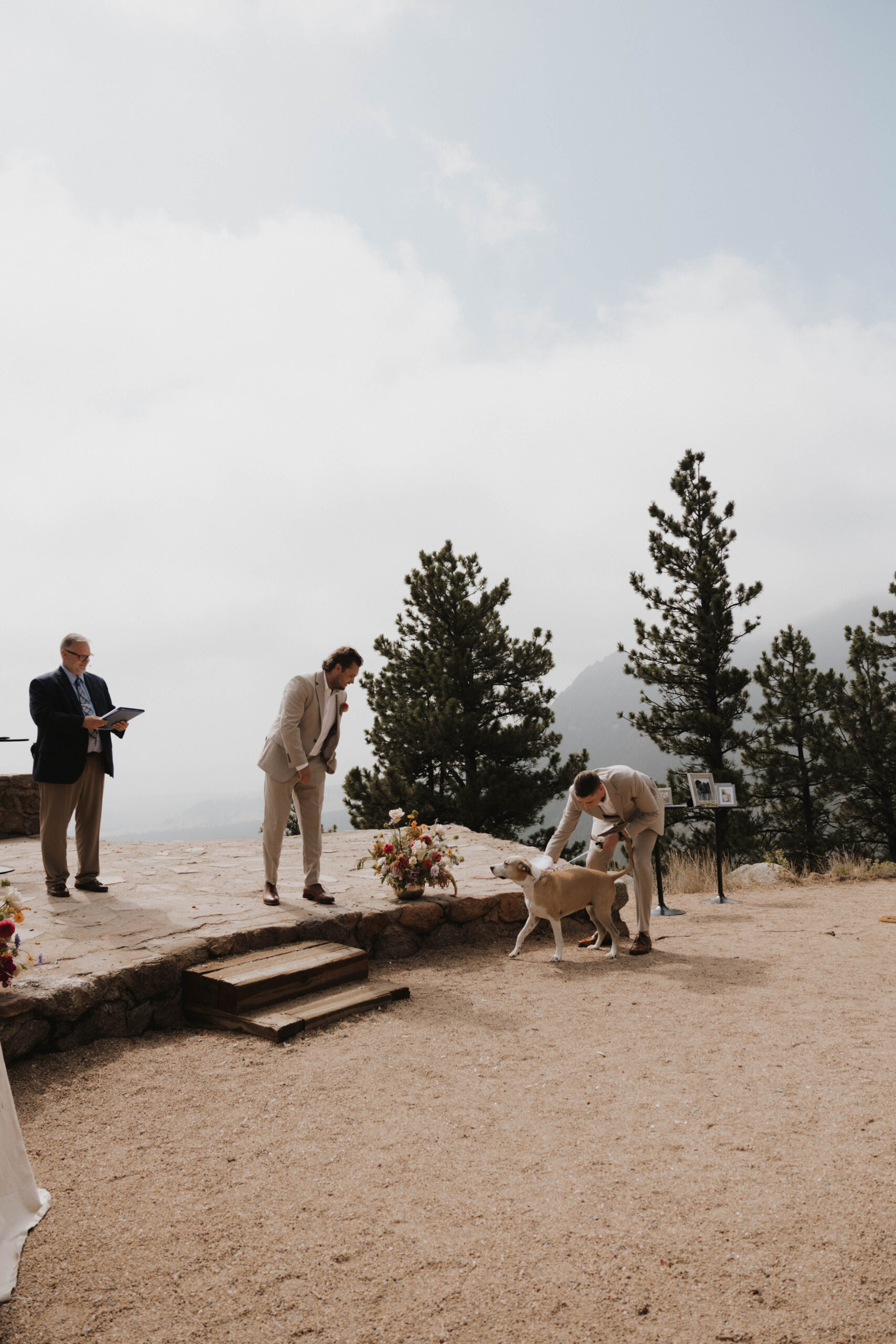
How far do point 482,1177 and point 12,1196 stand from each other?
59.4 inches

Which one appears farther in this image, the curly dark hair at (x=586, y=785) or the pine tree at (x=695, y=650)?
the pine tree at (x=695, y=650)

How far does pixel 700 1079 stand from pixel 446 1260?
170 centimetres

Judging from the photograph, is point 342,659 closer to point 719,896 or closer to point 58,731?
point 58,731

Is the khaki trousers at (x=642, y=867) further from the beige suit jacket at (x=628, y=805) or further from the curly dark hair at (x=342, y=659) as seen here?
the curly dark hair at (x=342, y=659)

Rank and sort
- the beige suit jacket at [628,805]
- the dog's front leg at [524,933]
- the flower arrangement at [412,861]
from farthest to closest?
the flower arrangement at [412,861] < the beige suit jacket at [628,805] < the dog's front leg at [524,933]

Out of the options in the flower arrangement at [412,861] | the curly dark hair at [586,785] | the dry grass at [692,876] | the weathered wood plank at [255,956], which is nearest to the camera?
the weathered wood plank at [255,956]

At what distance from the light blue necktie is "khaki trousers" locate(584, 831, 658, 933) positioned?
3.88m

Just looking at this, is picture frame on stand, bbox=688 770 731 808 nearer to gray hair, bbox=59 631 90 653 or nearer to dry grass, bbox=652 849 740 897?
dry grass, bbox=652 849 740 897

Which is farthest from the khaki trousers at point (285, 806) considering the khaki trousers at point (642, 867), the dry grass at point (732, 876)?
the dry grass at point (732, 876)

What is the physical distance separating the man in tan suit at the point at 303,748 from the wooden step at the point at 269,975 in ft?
2.80

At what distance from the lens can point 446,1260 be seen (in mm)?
2336

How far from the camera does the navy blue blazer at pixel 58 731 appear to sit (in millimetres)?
5637

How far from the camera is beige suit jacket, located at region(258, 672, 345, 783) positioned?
5547 millimetres

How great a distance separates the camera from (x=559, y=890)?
18.5ft
